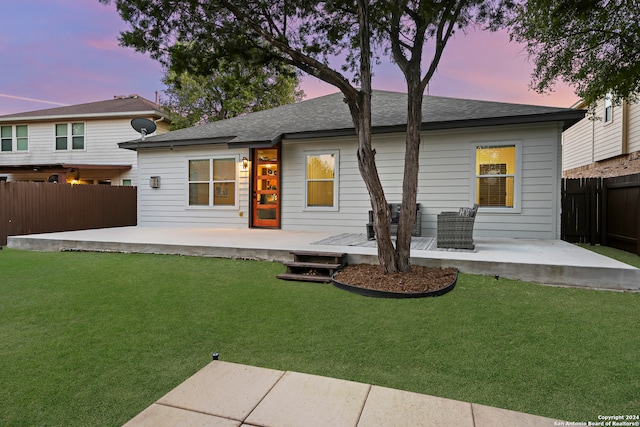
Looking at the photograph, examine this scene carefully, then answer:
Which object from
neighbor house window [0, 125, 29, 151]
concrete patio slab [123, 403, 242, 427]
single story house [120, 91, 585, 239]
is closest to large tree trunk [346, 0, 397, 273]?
concrete patio slab [123, 403, 242, 427]

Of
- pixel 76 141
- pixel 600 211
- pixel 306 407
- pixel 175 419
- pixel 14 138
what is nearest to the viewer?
pixel 175 419

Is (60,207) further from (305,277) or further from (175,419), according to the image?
(175,419)

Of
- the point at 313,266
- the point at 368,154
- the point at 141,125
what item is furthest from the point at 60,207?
the point at 368,154

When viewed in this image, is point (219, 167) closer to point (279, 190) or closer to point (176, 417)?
point (279, 190)

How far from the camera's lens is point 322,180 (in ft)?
28.7

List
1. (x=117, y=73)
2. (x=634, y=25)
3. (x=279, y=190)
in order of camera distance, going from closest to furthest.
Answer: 1. (x=634, y=25)
2. (x=279, y=190)
3. (x=117, y=73)

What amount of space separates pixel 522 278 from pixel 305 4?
517 cm

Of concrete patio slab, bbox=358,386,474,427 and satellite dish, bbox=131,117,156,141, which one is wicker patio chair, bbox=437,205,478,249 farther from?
satellite dish, bbox=131,117,156,141

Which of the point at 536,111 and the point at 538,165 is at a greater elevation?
the point at 536,111

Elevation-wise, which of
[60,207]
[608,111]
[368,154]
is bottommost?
[60,207]

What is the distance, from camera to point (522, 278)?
4516 millimetres

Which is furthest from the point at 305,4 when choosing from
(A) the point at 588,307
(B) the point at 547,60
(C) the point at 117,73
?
(C) the point at 117,73

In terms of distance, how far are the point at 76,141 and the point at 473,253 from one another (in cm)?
1696

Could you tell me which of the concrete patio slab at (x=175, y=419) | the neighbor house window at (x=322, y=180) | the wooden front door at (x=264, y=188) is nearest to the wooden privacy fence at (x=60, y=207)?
the wooden front door at (x=264, y=188)
